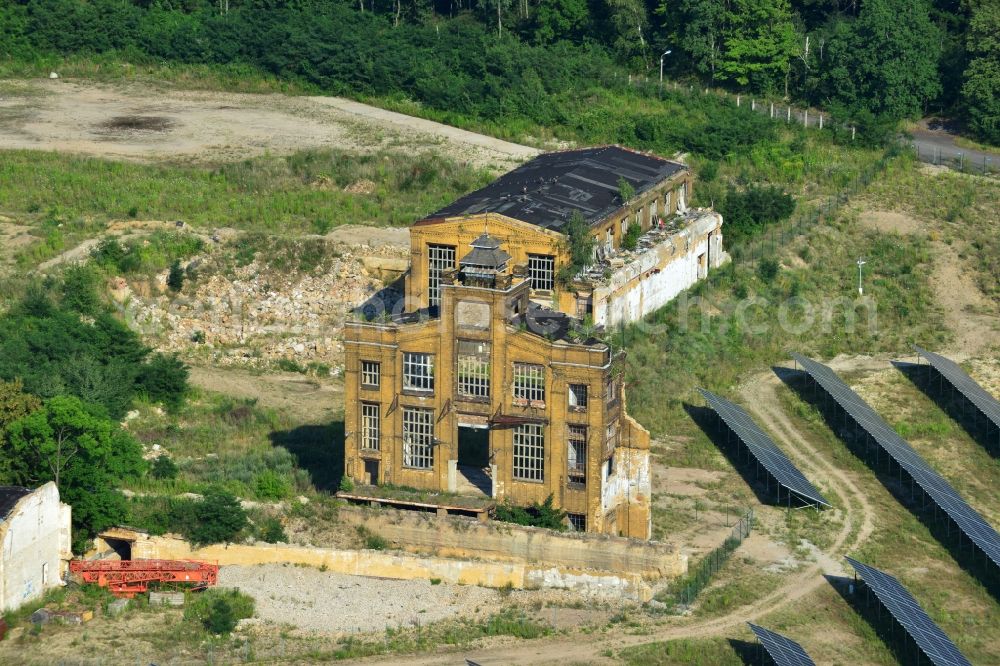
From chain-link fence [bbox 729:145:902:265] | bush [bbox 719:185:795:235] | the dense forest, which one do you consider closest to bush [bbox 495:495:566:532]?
chain-link fence [bbox 729:145:902:265]

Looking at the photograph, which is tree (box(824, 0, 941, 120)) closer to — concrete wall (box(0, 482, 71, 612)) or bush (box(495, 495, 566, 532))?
bush (box(495, 495, 566, 532))

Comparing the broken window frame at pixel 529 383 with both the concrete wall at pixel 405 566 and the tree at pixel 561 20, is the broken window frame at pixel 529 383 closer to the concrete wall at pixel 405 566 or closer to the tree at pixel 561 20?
the concrete wall at pixel 405 566

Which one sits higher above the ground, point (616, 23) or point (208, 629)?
point (616, 23)

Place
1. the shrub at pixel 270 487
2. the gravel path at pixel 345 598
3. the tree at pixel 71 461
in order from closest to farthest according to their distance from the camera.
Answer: the gravel path at pixel 345 598 < the tree at pixel 71 461 < the shrub at pixel 270 487

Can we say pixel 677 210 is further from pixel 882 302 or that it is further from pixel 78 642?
pixel 78 642

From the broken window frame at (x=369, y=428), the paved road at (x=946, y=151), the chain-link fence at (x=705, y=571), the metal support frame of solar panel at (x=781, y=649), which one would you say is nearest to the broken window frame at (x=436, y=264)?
the broken window frame at (x=369, y=428)

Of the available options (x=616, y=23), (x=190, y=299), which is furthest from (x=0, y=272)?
(x=616, y=23)
